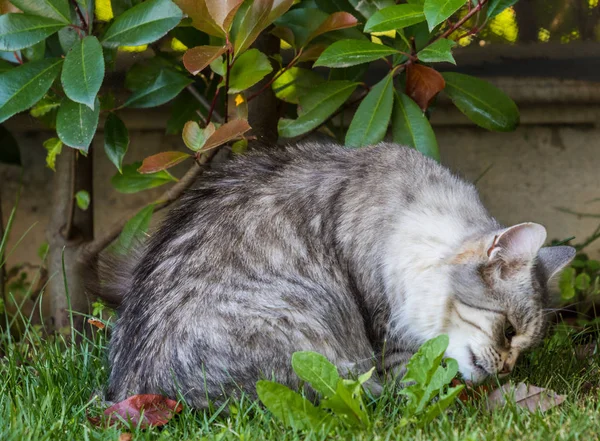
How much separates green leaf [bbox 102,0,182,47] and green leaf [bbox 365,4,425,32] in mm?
657

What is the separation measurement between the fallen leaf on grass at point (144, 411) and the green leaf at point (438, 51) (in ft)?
4.72

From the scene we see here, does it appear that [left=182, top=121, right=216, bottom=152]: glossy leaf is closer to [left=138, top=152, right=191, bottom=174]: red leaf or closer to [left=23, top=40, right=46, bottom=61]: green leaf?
[left=138, top=152, right=191, bottom=174]: red leaf

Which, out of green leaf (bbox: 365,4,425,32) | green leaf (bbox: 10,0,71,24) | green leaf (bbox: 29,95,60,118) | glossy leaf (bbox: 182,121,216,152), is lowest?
glossy leaf (bbox: 182,121,216,152)

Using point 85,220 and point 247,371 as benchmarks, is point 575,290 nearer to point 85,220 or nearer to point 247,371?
point 247,371

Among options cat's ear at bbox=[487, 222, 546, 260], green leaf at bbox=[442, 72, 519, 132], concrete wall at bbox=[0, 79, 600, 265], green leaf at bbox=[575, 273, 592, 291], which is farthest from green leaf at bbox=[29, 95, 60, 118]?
green leaf at bbox=[575, 273, 592, 291]

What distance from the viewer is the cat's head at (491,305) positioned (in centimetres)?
273

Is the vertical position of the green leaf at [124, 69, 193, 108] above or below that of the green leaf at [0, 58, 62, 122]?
below

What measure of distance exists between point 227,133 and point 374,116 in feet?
1.97

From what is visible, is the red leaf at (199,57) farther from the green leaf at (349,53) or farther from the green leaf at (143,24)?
the green leaf at (349,53)

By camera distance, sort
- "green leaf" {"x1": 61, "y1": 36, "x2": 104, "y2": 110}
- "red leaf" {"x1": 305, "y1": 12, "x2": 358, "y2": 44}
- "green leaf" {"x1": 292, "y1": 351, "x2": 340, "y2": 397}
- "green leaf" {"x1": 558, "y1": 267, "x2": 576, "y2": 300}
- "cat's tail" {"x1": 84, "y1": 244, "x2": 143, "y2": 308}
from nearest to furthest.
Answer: "green leaf" {"x1": 292, "y1": 351, "x2": 340, "y2": 397}, "green leaf" {"x1": 61, "y1": 36, "x2": 104, "y2": 110}, "red leaf" {"x1": 305, "y1": 12, "x2": 358, "y2": 44}, "cat's tail" {"x1": 84, "y1": 244, "x2": 143, "y2": 308}, "green leaf" {"x1": 558, "y1": 267, "x2": 576, "y2": 300}

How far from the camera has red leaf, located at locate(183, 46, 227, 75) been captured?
2.72 meters

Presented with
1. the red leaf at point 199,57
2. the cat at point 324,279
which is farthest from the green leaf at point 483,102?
the red leaf at point 199,57

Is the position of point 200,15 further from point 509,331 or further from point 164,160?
point 509,331

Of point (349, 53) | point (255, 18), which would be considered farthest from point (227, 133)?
point (349, 53)
